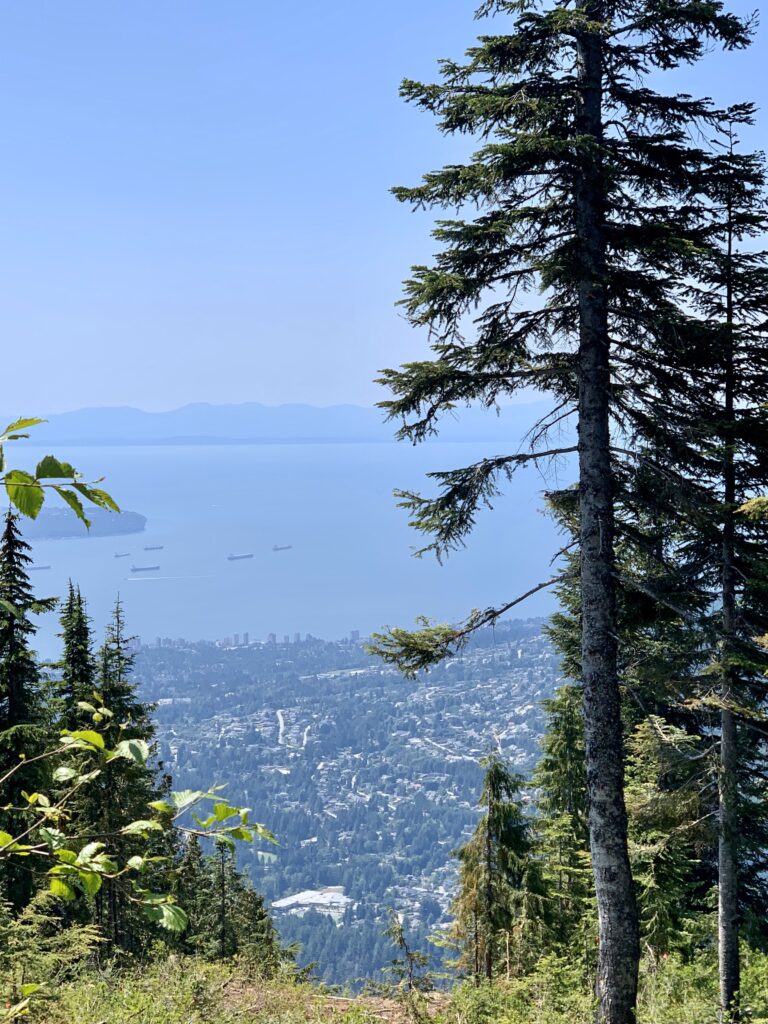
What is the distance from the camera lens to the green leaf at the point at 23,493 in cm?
132

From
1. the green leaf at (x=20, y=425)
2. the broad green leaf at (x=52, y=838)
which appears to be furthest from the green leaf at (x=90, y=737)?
the green leaf at (x=20, y=425)

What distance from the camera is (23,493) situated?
1.33 m

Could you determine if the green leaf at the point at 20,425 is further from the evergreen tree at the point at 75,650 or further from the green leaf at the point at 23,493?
the evergreen tree at the point at 75,650

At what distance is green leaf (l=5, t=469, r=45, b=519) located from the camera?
1315 millimetres

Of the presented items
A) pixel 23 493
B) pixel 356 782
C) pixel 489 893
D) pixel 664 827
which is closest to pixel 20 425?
pixel 23 493

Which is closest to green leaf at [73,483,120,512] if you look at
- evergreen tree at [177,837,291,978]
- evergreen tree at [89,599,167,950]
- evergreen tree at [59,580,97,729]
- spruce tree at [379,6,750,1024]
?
spruce tree at [379,6,750,1024]

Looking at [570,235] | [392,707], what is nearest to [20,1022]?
[570,235]

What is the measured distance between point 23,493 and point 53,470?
0.36 ft

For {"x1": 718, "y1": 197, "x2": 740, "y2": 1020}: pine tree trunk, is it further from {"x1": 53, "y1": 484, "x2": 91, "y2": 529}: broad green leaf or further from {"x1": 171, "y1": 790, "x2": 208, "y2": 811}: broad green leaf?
{"x1": 53, "y1": 484, "x2": 91, "y2": 529}: broad green leaf

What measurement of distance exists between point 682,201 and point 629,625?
399 cm

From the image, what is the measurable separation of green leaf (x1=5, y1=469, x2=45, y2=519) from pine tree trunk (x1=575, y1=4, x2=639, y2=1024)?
572 centimetres

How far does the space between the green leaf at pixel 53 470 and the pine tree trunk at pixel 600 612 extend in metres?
5.71

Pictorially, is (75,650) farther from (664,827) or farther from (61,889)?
(61,889)

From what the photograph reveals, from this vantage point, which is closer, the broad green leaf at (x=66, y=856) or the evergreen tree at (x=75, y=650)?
the broad green leaf at (x=66, y=856)
